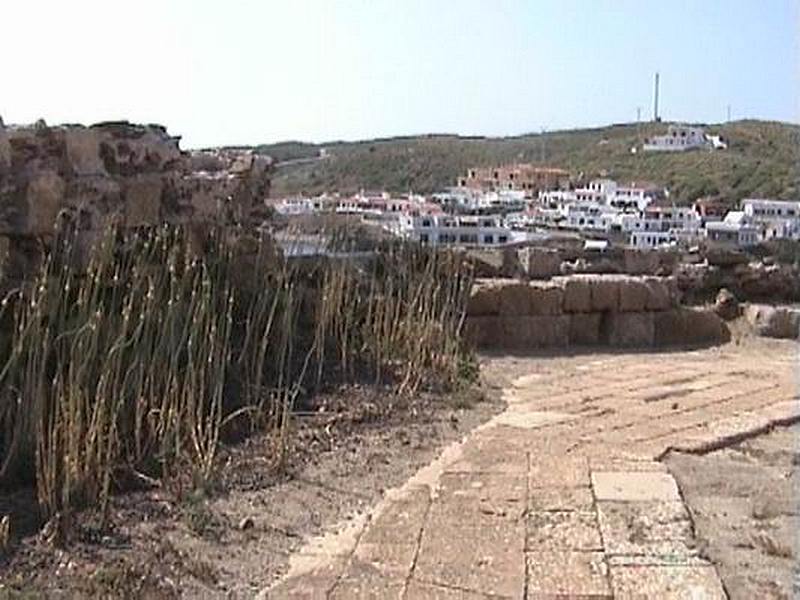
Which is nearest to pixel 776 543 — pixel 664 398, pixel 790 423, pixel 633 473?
pixel 633 473

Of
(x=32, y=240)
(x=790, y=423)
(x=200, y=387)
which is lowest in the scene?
(x=790, y=423)

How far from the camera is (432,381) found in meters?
6.46

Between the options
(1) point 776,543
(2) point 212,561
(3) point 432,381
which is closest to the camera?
(2) point 212,561

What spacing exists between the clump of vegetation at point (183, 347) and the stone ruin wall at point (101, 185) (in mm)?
141

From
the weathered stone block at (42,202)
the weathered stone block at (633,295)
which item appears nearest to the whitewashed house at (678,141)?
the weathered stone block at (633,295)

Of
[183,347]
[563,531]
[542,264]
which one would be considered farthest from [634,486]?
[542,264]

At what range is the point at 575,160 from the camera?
44562mm

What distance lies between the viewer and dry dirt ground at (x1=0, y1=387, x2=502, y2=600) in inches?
136

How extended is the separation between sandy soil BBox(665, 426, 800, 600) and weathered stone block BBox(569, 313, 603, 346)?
3.03 meters

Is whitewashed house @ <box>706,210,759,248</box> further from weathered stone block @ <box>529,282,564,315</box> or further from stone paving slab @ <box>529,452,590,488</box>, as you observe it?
stone paving slab @ <box>529,452,590,488</box>

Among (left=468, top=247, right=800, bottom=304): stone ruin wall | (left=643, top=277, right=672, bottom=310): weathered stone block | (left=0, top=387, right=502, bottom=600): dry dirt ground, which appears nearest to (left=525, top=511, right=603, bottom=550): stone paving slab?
(left=0, top=387, right=502, bottom=600): dry dirt ground

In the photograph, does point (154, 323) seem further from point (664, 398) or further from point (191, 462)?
point (664, 398)

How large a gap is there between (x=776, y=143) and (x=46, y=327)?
38.5 metres

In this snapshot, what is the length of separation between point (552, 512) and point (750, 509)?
747 millimetres
